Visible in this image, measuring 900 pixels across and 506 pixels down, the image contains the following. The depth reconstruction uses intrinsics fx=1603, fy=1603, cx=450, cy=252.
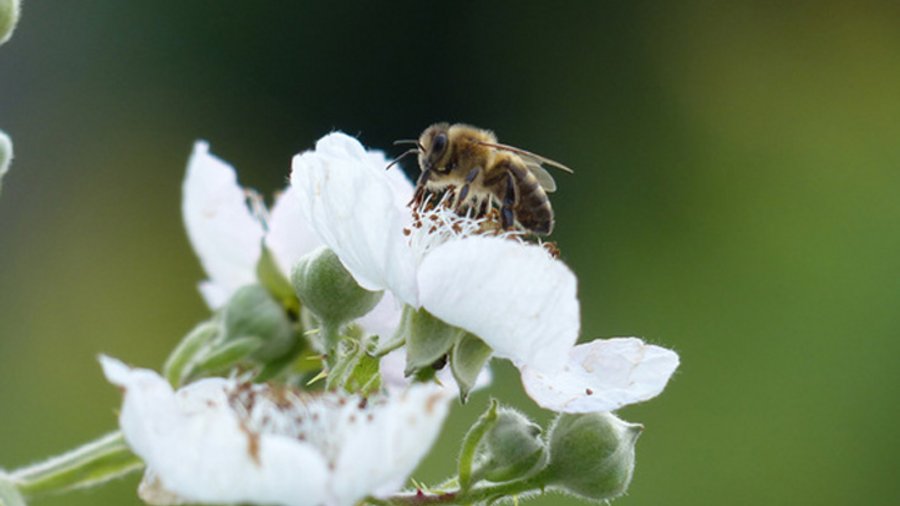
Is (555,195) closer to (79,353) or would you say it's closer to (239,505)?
(79,353)

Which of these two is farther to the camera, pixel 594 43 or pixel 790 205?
pixel 594 43

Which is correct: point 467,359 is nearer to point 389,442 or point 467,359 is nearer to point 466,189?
point 389,442

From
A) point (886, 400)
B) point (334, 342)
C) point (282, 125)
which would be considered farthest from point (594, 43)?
point (334, 342)

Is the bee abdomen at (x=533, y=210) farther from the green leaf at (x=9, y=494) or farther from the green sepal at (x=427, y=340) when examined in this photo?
the green leaf at (x=9, y=494)

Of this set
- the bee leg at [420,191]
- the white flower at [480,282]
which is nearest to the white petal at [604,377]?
the white flower at [480,282]

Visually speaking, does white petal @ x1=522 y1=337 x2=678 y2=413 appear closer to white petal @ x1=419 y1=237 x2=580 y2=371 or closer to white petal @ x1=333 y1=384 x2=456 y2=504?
white petal @ x1=419 y1=237 x2=580 y2=371

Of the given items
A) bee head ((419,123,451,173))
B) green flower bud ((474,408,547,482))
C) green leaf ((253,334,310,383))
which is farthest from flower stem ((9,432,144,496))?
bee head ((419,123,451,173))
